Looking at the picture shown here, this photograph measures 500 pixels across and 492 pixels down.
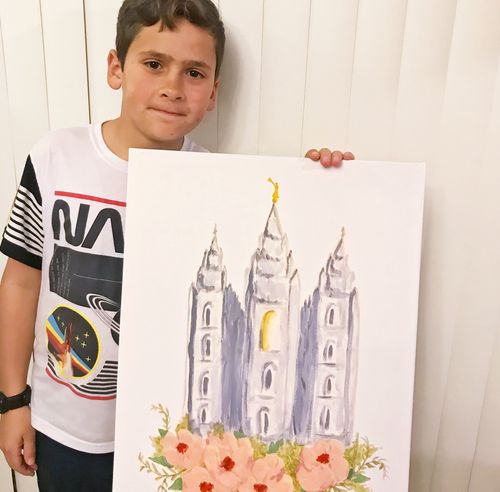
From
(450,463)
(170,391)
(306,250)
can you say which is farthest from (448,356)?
(170,391)

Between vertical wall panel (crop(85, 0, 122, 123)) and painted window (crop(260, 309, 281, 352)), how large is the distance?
0.49 m

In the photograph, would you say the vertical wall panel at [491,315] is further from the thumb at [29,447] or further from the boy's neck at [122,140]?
the thumb at [29,447]

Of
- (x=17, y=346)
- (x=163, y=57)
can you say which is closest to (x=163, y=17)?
(x=163, y=57)

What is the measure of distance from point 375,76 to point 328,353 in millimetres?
472

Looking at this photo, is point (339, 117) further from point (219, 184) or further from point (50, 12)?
point (50, 12)

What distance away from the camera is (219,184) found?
0.73 meters

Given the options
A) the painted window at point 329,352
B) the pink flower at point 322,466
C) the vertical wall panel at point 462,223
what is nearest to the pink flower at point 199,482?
the pink flower at point 322,466

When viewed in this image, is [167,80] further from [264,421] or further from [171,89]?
[264,421]

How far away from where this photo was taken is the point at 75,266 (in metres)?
0.82

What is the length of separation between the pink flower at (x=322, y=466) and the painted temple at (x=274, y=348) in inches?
0.7

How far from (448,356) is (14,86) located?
0.95m

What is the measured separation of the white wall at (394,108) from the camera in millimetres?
822

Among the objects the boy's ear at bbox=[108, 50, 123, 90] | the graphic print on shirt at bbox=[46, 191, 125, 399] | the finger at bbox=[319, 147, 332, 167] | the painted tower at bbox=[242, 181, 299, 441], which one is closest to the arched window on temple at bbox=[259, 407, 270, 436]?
the painted tower at bbox=[242, 181, 299, 441]

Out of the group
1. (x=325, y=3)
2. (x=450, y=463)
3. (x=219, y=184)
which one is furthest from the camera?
(x=450, y=463)
